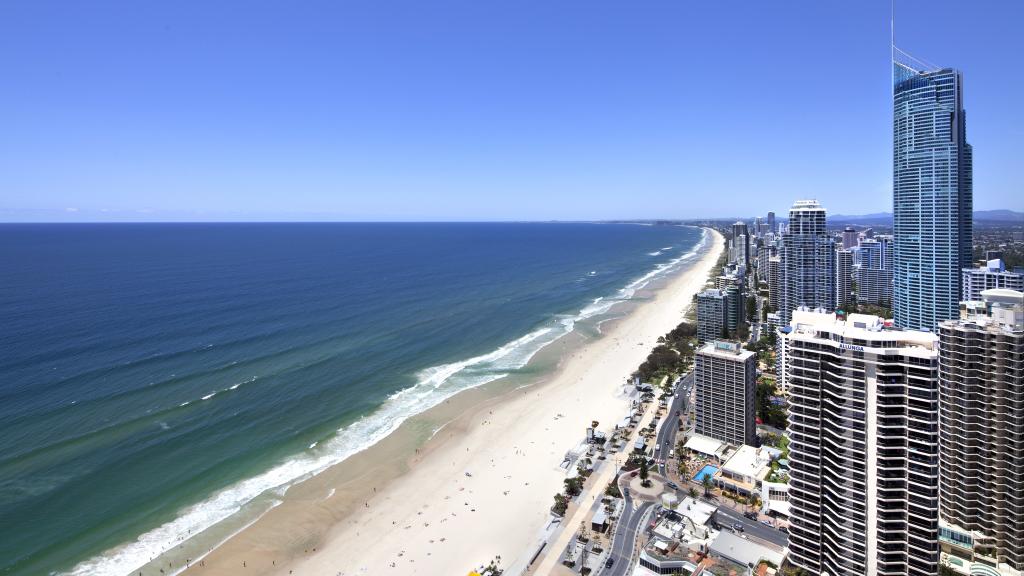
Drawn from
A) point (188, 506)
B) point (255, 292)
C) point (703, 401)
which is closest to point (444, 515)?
point (188, 506)

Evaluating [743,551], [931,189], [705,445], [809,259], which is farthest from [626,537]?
[809,259]

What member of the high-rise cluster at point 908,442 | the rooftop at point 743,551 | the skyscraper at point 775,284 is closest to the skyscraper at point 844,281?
the skyscraper at point 775,284

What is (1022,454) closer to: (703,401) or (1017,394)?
(1017,394)

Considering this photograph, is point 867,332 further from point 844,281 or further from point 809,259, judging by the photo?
point 844,281

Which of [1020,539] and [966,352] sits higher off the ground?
[966,352]

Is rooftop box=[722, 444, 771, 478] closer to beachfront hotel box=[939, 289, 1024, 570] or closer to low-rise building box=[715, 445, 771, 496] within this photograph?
low-rise building box=[715, 445, 771, 496]
